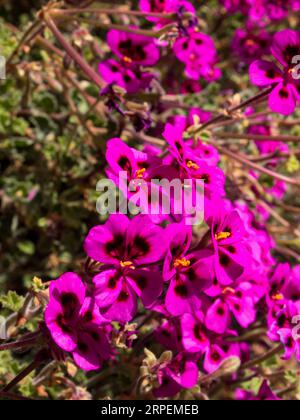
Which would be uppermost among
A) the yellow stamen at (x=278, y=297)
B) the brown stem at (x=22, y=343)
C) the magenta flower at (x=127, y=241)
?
the magenta flower at (x=127, y=241)

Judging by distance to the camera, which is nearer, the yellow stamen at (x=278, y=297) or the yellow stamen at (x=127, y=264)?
the yellow stamen at (x=127, y=264)

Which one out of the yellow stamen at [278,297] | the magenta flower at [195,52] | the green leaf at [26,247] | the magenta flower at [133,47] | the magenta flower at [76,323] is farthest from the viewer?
the green leaf at [26,247]

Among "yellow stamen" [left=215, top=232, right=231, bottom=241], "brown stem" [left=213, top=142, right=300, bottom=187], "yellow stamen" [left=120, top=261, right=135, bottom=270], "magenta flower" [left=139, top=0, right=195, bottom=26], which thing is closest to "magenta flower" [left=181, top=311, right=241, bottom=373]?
"yellow stamen" [left=215, top=232, right=231, bottom=241]

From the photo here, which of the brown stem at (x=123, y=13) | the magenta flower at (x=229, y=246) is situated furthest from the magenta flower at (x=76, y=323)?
the brown stem at (x=123, y=13)

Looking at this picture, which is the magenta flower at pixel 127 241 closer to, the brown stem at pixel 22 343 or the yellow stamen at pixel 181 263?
the yellow stamen at pixel 181 263

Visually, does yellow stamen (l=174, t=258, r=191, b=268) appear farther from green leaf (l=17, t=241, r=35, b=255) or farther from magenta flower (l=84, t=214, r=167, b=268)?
green leaf (l=17, t=241, r=35, b=255)

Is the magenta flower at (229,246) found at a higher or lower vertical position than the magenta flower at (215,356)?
higher
